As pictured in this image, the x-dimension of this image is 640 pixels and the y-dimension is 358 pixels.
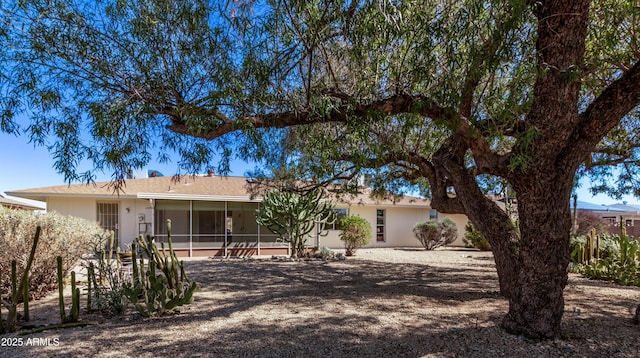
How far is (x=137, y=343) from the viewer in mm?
4859

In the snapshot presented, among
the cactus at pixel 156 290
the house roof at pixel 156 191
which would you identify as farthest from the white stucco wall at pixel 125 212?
the cactus at pixel 156 290

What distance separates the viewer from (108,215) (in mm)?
17578

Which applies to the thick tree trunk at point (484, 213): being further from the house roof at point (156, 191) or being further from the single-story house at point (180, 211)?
the single-story house at point (180, 211)

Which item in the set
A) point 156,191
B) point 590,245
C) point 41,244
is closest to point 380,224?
point 590,245

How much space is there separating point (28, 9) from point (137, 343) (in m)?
4.05

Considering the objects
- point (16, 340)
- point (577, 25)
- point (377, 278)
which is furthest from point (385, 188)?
point (16, 340)

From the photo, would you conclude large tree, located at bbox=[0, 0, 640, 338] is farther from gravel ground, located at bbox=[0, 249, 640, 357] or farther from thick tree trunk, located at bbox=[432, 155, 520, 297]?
thick tree trunk, located at bbox=[432, 155, 520, 297]

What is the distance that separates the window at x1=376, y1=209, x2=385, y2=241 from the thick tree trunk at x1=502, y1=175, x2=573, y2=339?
1792 cm

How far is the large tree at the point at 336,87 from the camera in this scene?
175 inches

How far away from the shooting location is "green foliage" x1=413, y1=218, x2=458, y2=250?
20859 millimetres

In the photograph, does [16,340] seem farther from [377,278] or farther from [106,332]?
[377,278]

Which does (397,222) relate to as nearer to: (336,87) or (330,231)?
(330,231)

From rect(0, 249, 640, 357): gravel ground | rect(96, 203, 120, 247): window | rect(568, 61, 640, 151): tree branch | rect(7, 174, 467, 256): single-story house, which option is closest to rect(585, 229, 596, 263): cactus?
rect(0, 249, 640, 357): gravel ground

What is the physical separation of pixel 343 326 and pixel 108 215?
15379 millimetres
